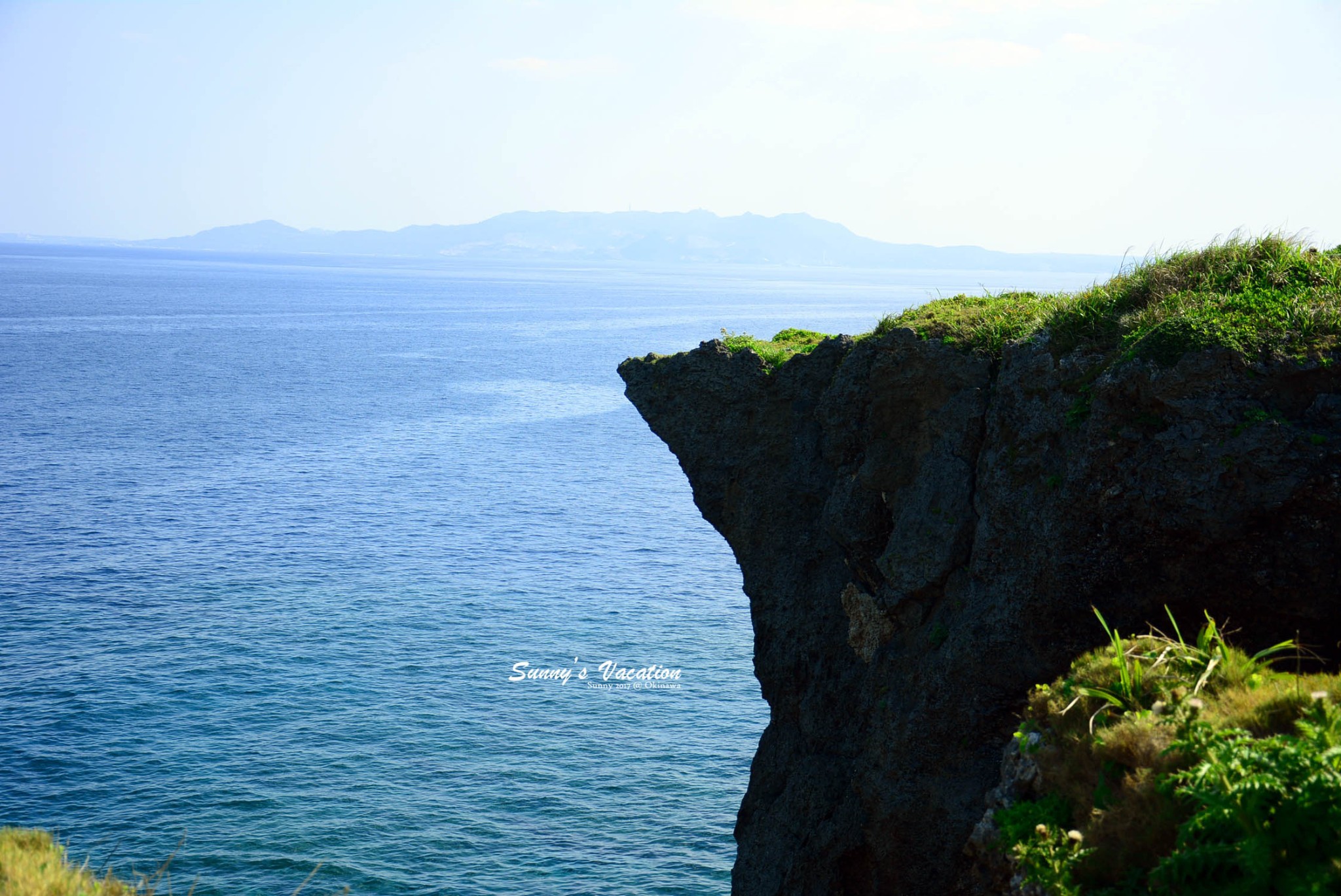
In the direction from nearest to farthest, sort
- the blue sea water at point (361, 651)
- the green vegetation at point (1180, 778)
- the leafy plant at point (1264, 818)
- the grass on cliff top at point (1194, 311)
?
1. the leafy plant at point (1264, 818)
2. the green vegetation at point (1180, 778)
3. the grass on cliff top at point (1194, 311)
4. the blue sea water at point (361, 651)

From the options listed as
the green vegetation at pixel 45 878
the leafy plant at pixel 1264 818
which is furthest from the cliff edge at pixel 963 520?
the green vegetation at pixel 45 878

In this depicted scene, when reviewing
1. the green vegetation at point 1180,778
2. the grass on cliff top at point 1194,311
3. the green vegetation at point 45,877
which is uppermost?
the grass on cliff top at point 1194,311

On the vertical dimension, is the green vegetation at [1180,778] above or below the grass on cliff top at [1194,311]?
below

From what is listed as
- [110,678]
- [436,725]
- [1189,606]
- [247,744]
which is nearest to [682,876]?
[436,725]

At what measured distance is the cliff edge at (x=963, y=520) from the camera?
13586mm

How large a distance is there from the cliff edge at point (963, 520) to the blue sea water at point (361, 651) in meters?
13.8

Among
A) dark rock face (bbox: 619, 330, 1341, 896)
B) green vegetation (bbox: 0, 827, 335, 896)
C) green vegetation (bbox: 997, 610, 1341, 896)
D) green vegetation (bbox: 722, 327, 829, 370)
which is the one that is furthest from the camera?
green vegetation (bbox: 722, 327, 829, 370)

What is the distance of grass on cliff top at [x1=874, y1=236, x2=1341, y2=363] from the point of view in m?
14.0

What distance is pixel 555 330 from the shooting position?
591ft

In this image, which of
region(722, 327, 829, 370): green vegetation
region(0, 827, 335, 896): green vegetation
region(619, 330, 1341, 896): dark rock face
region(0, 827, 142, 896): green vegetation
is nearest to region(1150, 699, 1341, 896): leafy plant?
region(619, 330, 1341, 896): dark rock face

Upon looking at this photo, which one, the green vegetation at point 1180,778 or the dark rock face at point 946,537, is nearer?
the green vegetation at point 1180,778

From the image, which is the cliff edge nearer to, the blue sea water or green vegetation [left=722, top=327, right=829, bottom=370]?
green vegetation [left=722, top=327, right=829, bottom=370]

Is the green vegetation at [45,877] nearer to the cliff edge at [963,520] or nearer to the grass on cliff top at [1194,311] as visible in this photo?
the cliff edge at [963,520]

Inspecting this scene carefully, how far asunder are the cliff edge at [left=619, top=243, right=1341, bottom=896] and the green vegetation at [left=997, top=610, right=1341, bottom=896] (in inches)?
115
